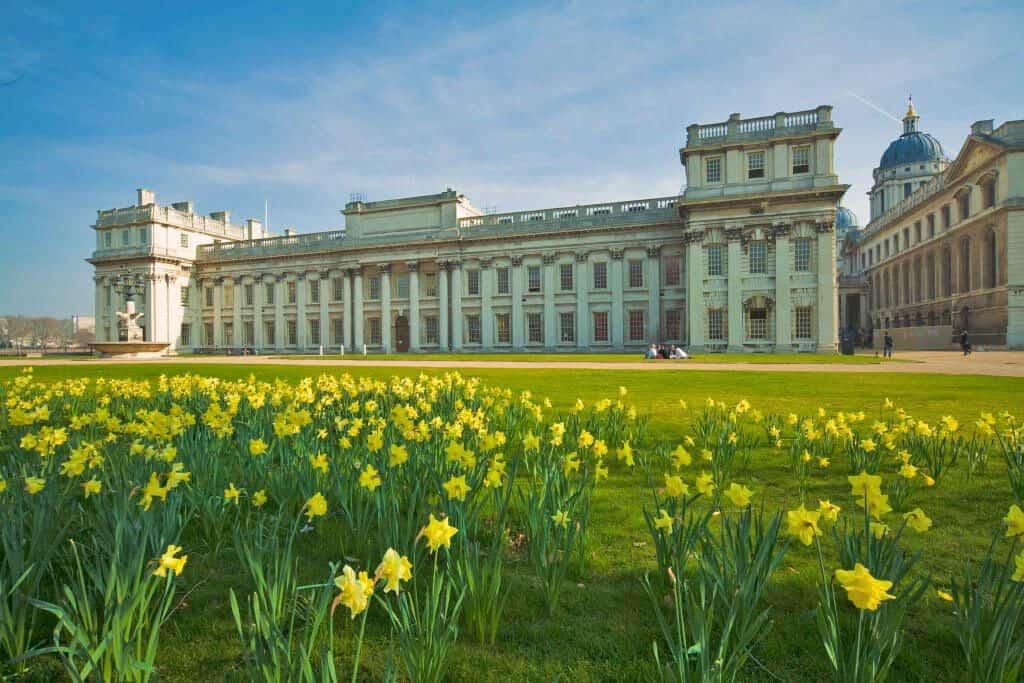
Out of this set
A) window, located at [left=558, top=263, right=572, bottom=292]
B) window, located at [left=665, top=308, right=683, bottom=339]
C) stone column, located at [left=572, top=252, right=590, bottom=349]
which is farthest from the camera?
window, located at [left=558, top=263, right=572, bottom=292]

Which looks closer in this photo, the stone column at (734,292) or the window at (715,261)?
the stone column at (734,292)

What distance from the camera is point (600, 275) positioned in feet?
148

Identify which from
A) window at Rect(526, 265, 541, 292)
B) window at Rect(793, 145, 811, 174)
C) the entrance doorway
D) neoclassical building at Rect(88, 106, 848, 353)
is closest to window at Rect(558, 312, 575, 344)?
neoclassical building at Rect(88, 106, 848, 353)

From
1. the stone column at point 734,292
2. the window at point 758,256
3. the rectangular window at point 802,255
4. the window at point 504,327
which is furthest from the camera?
the window at point 504,327

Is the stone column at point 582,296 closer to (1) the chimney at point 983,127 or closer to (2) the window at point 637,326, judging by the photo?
(2) the window at point 637,326

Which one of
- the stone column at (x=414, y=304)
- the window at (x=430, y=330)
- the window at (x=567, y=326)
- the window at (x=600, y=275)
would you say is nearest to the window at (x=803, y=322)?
the window at (x=600, y=275)

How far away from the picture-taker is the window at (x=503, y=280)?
48.2 m

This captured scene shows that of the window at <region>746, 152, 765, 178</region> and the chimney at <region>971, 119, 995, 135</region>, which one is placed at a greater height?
the chimney at <region>971, 119, 995, 135</region>

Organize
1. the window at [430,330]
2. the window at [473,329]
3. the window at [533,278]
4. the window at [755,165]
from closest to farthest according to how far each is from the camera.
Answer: the window at [755,165] → the window at [533,278] → the window at [473,329] → the window at [430,330]

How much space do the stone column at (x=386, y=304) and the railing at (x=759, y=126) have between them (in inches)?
1130

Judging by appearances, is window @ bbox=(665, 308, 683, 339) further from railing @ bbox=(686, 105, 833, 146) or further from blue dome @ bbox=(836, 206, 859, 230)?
blue dome @ bbox=(836, 206, 859, 230)

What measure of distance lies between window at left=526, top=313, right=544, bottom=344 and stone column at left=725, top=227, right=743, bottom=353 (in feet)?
51.4

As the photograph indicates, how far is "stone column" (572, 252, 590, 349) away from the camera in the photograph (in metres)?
45.2

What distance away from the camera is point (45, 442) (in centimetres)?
435
